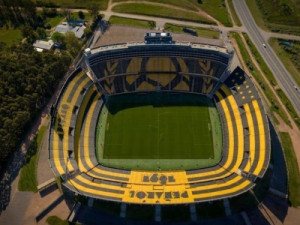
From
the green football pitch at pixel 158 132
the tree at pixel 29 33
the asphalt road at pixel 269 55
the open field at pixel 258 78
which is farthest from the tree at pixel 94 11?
the asphalt road at pixel 269 55

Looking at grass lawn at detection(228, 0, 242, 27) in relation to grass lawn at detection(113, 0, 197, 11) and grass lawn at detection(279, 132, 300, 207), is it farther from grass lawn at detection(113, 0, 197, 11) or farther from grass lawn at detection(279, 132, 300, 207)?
grass lawn at detection(279, 132, 300, 207)

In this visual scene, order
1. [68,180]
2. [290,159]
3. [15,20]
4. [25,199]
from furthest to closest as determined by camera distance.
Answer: [15,20]
[290,159]
[25,199]
[68,180]

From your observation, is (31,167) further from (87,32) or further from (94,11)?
(94,11)

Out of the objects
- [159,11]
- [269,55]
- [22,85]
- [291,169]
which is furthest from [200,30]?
[22,85]

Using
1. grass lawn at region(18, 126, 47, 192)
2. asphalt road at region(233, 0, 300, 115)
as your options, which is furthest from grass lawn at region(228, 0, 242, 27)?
grass lawn at region(18, 126, 47, 192)

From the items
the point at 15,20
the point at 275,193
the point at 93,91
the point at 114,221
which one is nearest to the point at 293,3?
the point at 275,193

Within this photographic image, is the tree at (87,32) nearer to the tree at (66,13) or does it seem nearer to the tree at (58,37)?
the tree at (58,37)

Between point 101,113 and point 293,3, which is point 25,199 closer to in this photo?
point 101,113
